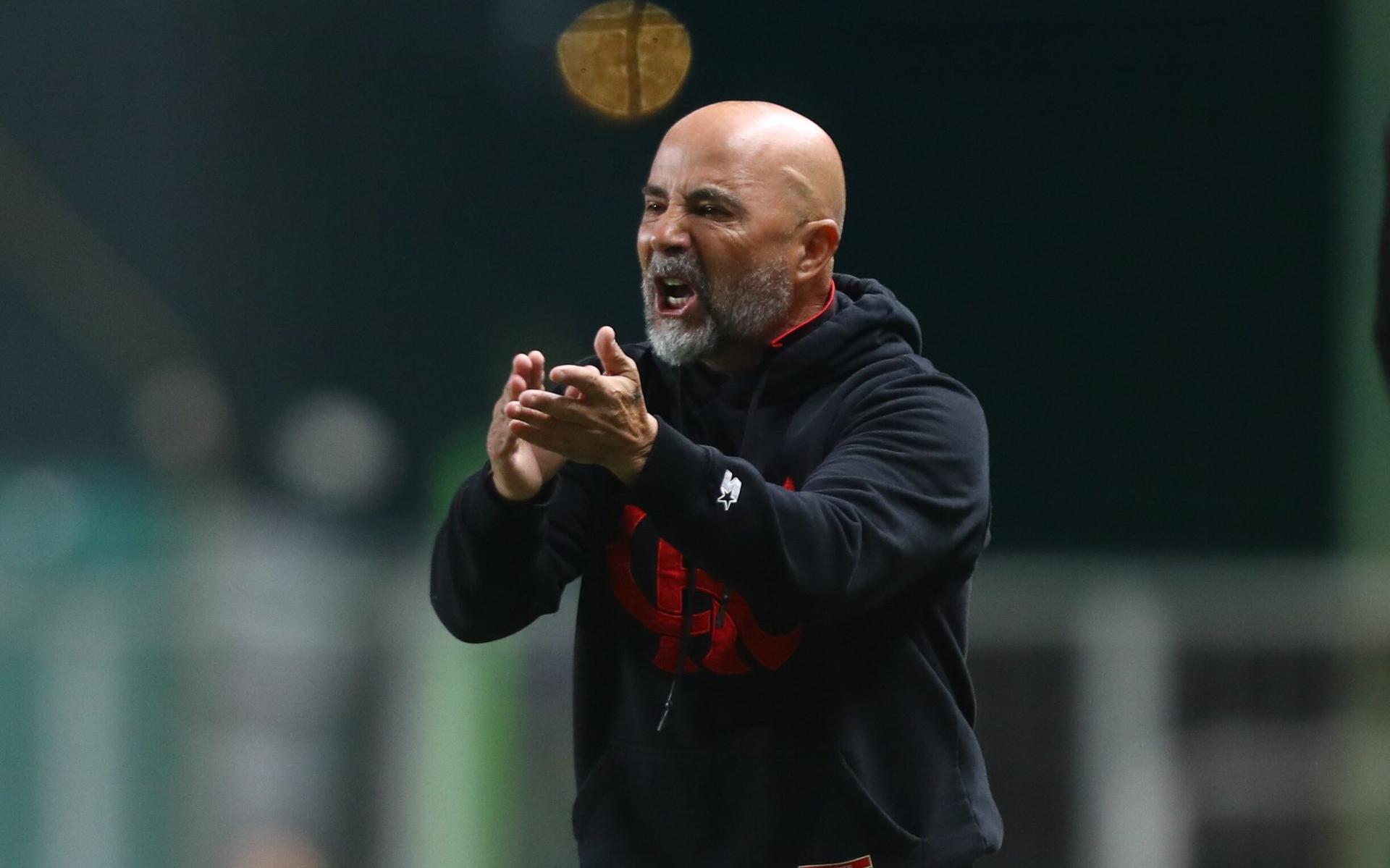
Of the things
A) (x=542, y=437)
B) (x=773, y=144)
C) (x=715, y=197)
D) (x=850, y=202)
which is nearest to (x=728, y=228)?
(x=715, y=197)

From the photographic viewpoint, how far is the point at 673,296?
2.90m

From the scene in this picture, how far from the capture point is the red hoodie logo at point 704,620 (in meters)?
2.81

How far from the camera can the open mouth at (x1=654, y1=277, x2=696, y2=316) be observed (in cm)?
287

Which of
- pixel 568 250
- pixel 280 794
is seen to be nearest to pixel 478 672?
pixel 280 794

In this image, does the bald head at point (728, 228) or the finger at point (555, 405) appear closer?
the finger at point (555, 405)

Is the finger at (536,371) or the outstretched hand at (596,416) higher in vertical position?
the finger at (536,371)

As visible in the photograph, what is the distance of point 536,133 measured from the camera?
10.2 m

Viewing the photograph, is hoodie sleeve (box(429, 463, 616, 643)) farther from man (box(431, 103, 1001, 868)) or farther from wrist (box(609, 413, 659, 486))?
wrist (box(609, 413, 659, 486))

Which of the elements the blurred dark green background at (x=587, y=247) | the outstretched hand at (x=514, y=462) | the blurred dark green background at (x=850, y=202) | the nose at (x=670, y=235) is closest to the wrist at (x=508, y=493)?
the outstretched hand at (x=514, y=462)

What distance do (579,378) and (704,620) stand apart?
59 centimetres

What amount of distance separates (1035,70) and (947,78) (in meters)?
0.46

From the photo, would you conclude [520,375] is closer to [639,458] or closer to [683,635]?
[639,458]

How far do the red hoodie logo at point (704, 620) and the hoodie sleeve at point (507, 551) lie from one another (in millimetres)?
97

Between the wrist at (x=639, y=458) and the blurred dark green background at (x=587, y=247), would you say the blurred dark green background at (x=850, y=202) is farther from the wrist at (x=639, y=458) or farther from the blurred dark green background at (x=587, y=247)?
the wrist at (x=639, y=458)
